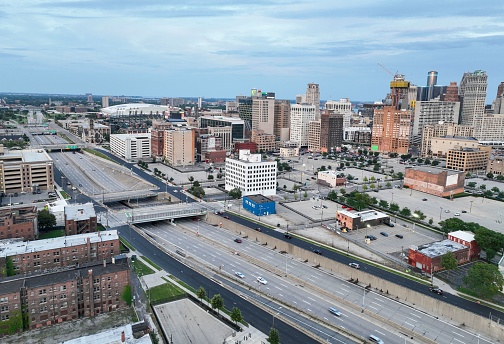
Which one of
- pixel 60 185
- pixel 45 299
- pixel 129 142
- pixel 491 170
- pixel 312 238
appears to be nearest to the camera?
pixel 45 299

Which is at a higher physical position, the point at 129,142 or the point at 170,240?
the point at 129,142

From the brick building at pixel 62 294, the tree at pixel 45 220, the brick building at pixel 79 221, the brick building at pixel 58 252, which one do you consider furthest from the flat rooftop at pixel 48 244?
the tree at pixel 45 220

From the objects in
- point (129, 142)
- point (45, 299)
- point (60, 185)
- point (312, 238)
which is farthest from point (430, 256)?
point (129, 142)

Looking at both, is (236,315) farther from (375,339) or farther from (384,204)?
(384,204)

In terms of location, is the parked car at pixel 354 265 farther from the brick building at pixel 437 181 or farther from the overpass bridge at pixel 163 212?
the brick building at pixel 437 181

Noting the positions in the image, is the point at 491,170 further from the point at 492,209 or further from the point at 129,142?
the point at 129,142

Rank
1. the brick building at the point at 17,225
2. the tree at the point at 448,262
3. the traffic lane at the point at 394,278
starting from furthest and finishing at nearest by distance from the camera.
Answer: the brick building at the point at 17,225 < the tree at the point at 448,262 < the traffic lane at the point at 394,278
